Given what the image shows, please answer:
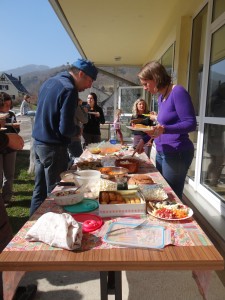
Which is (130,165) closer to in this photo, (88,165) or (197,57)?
(88,165)

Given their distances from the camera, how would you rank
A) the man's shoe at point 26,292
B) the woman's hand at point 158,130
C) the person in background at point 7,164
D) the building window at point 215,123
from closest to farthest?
the man's shoe at point 26,292 → the woman's hand at point 158,130 → the building window at point 215,123 → the person in background at point 7,164

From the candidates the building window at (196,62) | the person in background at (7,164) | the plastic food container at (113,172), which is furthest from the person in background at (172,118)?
the person in background at (7,164)

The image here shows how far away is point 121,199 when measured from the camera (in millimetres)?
1198

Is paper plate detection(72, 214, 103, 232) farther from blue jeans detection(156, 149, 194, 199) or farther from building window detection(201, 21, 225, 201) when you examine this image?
building window detection(201, 21, 225, 201)

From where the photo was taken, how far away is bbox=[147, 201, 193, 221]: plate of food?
111 centimetres

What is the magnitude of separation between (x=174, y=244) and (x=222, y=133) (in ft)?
6.26

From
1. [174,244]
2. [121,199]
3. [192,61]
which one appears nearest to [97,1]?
[192,61]

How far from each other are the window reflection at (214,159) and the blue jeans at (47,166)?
1577 millimetres

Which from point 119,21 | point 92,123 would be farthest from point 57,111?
point 119,21

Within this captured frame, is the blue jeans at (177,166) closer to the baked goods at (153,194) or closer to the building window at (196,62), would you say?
the baked goods at (153,194)

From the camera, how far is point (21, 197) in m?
3.65

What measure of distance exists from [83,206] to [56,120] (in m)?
0.87

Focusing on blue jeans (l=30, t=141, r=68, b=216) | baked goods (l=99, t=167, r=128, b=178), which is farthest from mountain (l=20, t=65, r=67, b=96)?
baked goods (l=99, t=167, r=128, b=178)

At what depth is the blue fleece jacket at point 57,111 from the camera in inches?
71.6
